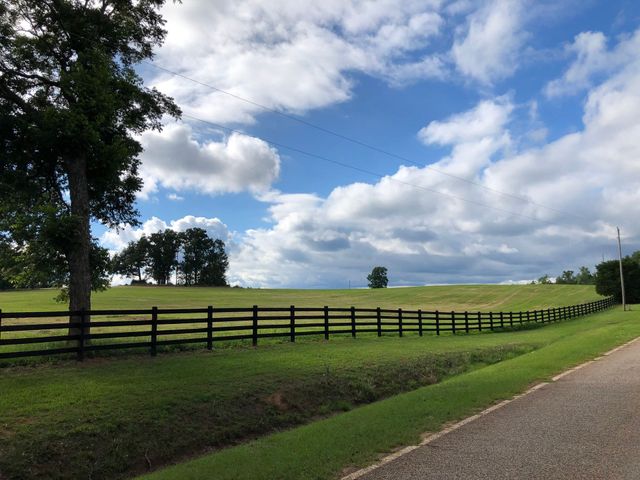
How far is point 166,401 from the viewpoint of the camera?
9273 millimetres

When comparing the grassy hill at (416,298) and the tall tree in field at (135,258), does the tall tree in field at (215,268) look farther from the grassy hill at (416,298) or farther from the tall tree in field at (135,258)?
the grassy hill at (416,298)

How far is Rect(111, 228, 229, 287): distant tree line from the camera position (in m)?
138

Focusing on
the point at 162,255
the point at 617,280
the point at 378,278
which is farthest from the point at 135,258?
the point at 617,280

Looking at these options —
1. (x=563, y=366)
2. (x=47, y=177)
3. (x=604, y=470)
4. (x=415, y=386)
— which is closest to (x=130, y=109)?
(x=47, y=177)

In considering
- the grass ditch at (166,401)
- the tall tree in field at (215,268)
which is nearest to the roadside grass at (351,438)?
the grass ditch at (166,401)

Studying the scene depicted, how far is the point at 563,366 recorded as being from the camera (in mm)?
13469

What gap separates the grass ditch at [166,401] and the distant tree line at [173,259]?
12739cm

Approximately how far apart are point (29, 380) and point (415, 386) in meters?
9.10

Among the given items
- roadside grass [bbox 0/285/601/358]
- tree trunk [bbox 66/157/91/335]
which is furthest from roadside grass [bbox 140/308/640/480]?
roadside grass [bbox 0/285/601/358]

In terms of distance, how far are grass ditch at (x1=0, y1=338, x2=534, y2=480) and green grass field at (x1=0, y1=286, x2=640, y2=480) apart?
2 centimetres

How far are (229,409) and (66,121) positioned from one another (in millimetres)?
10192

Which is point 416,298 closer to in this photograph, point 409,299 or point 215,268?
point 409,299

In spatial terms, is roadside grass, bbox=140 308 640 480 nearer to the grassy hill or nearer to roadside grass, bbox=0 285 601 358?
roadside grass, bbox=0 285 601 358

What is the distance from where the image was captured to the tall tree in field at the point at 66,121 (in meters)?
14.9
